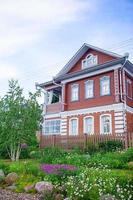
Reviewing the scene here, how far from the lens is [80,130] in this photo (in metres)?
23.5

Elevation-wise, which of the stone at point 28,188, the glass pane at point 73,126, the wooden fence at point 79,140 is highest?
the glass pane at point 73,126

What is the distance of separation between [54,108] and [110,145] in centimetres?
1177

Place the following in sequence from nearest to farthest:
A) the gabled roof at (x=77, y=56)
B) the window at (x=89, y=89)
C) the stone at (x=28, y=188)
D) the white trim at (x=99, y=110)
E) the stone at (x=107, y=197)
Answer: the stone at (x=107, y=197) → the stone at (x=28, y=188) → the white trim at (x=99, y=110) → the window at (x=89, y=89) → the gabled roof at (x=77, y=56)

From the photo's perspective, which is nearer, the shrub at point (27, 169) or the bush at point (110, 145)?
the shrub at point (27, 169)

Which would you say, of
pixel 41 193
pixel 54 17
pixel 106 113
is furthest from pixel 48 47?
pixel 106 113

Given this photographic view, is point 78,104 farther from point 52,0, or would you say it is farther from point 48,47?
point 52,0

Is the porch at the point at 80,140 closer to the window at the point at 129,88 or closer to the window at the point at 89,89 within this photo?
the window at the point at 89,89

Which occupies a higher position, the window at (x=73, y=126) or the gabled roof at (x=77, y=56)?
the gabled roof at (x=77, y=56)

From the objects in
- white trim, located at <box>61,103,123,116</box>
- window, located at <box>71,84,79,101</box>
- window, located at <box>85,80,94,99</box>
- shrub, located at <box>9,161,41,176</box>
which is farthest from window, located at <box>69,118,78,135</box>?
shrub, located at <box>9,161,41,176</box>

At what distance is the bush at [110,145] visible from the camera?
16156 millimetres

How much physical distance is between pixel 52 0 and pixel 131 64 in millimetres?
15475

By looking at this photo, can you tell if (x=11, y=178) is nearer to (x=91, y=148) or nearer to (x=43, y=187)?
(x=43, y=187)

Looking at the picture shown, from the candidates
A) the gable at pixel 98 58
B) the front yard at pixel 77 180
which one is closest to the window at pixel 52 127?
the gable at pixel 98 58

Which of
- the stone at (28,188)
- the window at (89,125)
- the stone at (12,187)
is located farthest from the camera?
the window at (89,125)
